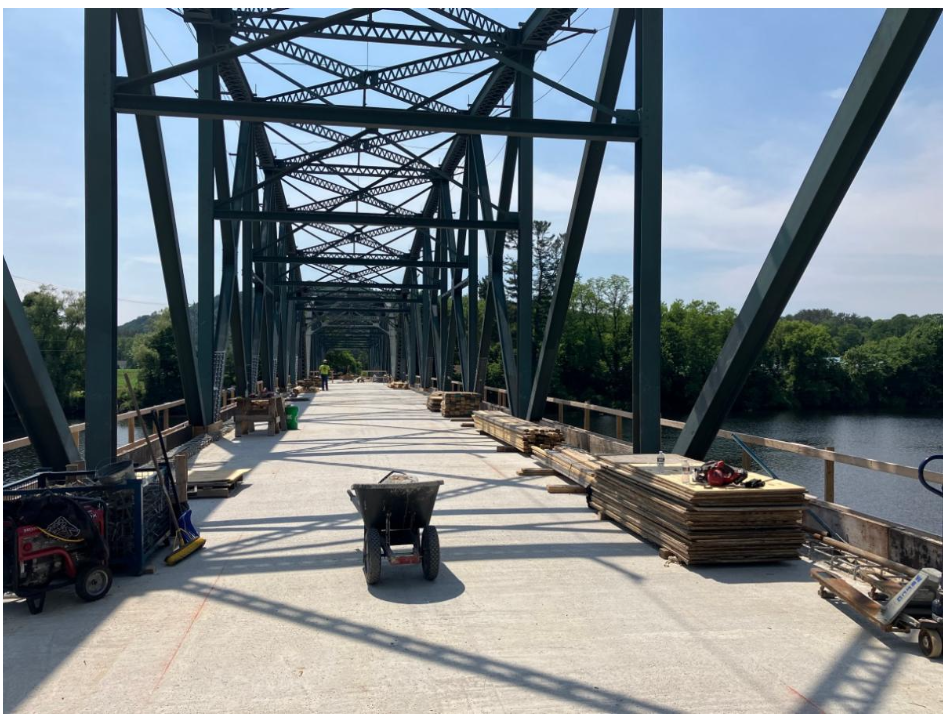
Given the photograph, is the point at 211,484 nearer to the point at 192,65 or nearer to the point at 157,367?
the point at 192,65

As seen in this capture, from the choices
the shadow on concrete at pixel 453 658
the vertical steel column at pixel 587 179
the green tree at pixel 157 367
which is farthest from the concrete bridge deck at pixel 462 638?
the green tree at pixel 157 367

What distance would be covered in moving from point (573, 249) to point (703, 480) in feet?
25.1

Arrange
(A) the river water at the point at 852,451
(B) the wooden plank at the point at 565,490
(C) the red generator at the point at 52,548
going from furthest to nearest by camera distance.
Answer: (A) the river water at the point at 852,451 < (B) the wooden plank at the point at 565,490 < (C) the red generator at the point at 52,548

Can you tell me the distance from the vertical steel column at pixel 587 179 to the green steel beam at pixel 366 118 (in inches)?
22.3

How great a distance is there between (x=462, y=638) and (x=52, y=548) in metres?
3.57

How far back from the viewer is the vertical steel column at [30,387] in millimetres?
8641

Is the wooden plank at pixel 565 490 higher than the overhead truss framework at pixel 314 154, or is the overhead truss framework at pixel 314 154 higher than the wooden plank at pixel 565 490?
the overhead truss framework at pixel 314 154

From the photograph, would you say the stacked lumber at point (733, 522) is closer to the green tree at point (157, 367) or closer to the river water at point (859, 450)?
the river water at point (859, 450)

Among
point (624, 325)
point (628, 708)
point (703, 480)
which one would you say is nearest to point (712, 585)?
point (703, 480)

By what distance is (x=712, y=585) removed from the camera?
671 cm

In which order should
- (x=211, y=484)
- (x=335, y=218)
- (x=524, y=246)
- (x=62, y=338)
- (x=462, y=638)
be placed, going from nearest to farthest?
(x=462, y=638), (x=211, y=484), (x=524, y=246), (x=335, y=218), (x=62, y=338)

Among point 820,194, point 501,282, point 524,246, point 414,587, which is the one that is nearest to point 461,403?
point 501,282

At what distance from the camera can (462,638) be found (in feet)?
17.8

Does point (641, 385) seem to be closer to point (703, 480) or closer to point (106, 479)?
point (703, 480)
